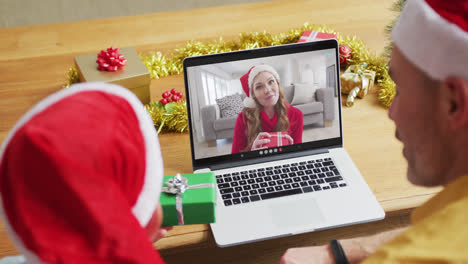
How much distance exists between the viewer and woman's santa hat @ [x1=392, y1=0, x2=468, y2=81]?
0.65 meters

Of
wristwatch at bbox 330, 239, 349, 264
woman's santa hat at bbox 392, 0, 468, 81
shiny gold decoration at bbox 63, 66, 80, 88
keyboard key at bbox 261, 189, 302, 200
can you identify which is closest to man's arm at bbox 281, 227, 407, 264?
wristwatch at bbox 330, 239, 349, 264

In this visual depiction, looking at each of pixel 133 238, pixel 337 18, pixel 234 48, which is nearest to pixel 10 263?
pixel 133 238

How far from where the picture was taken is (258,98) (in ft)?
3.73

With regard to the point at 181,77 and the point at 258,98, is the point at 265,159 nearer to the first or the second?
the point at 258,98

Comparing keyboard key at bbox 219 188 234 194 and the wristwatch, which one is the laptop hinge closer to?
keyboard key at bbox 219 188 234 194

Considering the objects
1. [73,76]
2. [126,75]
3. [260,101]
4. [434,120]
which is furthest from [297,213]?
[73,76]

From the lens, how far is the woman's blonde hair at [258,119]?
1137mm

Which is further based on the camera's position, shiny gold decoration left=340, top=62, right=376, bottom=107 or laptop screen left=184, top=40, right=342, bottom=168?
shiny gold decoration left=340, top=62, right=376, bottom=107

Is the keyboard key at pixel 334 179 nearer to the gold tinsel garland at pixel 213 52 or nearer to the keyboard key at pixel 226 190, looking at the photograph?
the keyboard key at pixel 226 190

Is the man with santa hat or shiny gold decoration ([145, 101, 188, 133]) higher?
the man with santa hat

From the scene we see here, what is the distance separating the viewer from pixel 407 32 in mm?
733

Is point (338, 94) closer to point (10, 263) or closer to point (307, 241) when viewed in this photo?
point (307, 241)

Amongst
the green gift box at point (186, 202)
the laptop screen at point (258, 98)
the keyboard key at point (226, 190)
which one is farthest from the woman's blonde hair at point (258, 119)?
the green gift box at point (186, 202)

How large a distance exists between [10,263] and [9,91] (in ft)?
2.28
